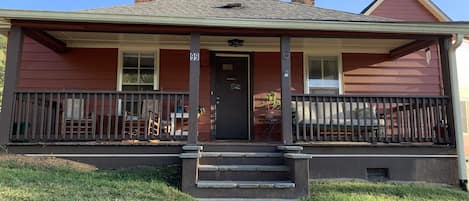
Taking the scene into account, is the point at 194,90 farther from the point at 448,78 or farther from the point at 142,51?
the point at 448,78

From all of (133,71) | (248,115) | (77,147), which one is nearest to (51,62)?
(133,71)

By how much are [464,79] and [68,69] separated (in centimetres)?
856

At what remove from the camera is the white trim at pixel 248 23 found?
17.9 feet

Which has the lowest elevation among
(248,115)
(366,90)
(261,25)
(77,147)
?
(77,147)

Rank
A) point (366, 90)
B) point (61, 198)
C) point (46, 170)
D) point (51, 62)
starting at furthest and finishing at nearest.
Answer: point (366, 90), point (51, 62), point (46, 170), point (61, 198)

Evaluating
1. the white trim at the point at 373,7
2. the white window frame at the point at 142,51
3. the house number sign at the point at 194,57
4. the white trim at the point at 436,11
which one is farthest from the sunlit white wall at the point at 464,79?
the white window frame at the point at 142,51

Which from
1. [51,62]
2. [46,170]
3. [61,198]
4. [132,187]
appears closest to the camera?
[61,198]

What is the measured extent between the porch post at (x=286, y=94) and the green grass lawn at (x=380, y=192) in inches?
32.0

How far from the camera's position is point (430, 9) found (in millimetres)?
10312

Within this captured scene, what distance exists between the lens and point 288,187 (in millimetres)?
4660

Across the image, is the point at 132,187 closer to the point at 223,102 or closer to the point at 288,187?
the point at 288,187

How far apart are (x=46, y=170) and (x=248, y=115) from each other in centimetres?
389

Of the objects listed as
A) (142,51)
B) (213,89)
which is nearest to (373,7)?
(213,89)

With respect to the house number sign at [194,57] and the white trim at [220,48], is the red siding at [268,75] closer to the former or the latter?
the white trim at [220,48]
